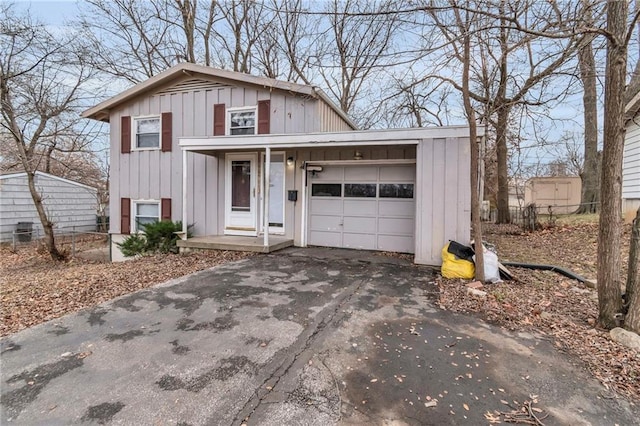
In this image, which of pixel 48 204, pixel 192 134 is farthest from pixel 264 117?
pixel 48 204

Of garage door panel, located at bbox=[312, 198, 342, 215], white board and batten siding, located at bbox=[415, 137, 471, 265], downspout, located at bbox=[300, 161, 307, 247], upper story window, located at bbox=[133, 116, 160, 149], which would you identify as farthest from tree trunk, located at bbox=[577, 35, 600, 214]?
upper story window, located at bbox=[133, 116, 160, 149]

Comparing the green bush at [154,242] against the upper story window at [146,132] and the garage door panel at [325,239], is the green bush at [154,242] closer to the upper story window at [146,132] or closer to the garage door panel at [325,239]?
the upper story window at [146,132]

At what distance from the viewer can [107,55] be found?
14.0 meters

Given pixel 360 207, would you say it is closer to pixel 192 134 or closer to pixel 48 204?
pixel 192 134

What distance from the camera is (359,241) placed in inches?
315

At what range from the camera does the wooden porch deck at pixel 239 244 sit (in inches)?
288

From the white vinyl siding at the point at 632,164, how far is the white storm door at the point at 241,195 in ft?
34.0

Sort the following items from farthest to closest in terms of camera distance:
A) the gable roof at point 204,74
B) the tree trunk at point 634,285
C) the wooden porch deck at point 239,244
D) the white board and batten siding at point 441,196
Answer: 1. the gable roof at point 204,74
2. the wooden porch deck at point 239,244
3. the white board and batten siding at point 441,196
4. the tree trunk at point 634,285

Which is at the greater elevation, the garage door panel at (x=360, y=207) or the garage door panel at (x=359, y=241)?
the garage door panel at (x=360, y=207)

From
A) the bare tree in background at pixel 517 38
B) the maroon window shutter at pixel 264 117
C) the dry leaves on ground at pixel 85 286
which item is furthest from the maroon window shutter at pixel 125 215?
the bare tree in background at pixel 517 38

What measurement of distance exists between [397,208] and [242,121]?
4.81 meters

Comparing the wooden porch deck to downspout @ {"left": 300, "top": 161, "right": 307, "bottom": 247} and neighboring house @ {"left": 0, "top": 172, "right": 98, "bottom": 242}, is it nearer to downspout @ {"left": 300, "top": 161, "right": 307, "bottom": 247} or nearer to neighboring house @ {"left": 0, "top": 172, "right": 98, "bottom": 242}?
downspout @ {"left": 300, "top": 161, "right": 307, "bottom": 247}

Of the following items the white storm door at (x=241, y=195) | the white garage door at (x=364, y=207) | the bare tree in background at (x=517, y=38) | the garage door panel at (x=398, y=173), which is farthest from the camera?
the white storm door at (x=241, y=195)

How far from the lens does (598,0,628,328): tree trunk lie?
332 centimetres
